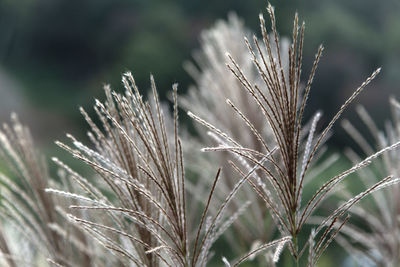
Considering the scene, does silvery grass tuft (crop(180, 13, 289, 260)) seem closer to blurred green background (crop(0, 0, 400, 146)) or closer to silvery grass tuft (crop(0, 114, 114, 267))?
silvery grass tuft (crop(0, 114, 114, 267))

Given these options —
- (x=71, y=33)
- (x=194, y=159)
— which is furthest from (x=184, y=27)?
(x=194, y=159)

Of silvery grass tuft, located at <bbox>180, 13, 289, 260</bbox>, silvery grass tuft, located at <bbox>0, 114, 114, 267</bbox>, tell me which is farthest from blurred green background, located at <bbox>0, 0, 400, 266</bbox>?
silvery grass tuft, located at <bbox>0, 114, 114, 267</bbox>

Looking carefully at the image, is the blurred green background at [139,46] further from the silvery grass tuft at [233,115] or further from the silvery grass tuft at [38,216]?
the silvery grass tuft at [38,216]

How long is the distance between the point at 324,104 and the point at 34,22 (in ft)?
27.2

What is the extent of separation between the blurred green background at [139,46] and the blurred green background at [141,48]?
2cm

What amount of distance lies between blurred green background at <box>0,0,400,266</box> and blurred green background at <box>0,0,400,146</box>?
2 cm

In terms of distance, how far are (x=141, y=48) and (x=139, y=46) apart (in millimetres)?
126

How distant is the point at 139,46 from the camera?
12711 millimetres

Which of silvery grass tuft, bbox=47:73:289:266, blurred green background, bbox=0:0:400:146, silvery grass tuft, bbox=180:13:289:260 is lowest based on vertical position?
silvery grass tuft, bbox=47:73:289:266

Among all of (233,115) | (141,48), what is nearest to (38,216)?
(233,115)

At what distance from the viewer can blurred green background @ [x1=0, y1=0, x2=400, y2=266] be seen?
1195 centimetres

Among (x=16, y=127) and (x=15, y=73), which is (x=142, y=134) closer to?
(x=16, y=127)

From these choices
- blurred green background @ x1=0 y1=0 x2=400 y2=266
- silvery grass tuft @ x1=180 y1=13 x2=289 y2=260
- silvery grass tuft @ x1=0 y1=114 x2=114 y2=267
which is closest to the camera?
silvery grass tuft @ x1=0 y1=114 x2=114 y2=267

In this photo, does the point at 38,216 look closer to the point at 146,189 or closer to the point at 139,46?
the point at 146,189
